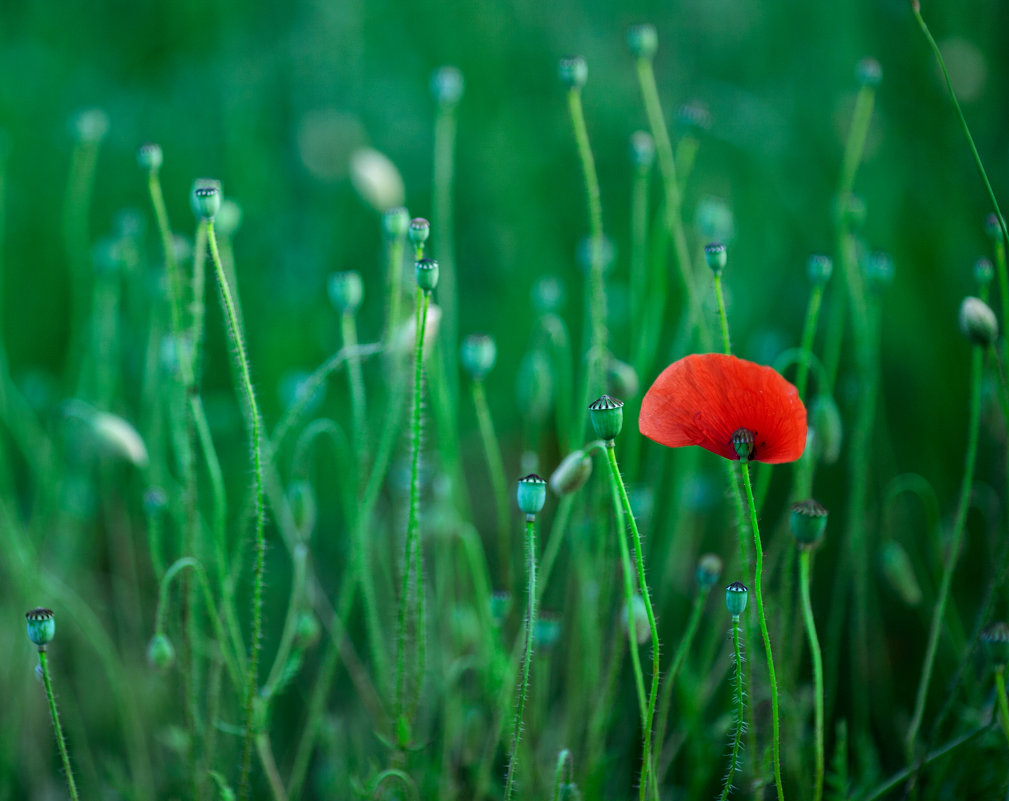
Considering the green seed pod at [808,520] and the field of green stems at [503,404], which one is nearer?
the green seed pod at [808,520]

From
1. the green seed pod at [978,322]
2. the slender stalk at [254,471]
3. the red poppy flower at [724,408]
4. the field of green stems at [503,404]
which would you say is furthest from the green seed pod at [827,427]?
the slender stalk at [254,471]

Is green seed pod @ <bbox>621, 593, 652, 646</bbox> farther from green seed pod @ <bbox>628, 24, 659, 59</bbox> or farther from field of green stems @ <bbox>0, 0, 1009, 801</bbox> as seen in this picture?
green seed pod @ <bbox>628, 24, 659, 59</bbox>

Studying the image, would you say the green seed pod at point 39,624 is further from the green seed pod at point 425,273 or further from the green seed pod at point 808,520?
the green seed pod at point 808,520

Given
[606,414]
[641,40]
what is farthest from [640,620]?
[641,40]

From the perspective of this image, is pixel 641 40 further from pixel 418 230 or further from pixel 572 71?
pixel 418 230

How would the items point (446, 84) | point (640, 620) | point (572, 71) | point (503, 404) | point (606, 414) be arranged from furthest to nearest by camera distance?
point (503, 404) < point (446, 84) < point (572, 71) < point (640, 620) < point (606, 414)

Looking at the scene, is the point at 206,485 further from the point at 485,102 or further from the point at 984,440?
the point at 984,440
